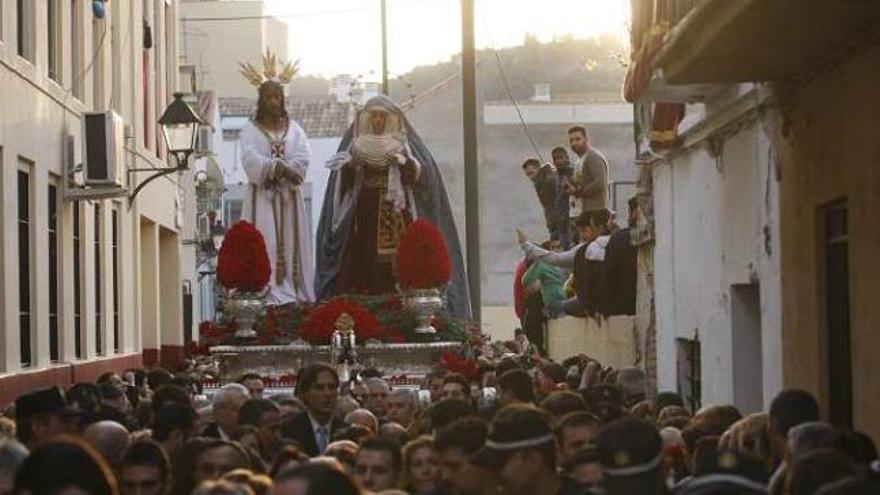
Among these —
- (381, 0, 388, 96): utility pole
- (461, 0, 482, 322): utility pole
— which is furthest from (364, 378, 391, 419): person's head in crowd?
(381, 0, 388, 96): utility pole

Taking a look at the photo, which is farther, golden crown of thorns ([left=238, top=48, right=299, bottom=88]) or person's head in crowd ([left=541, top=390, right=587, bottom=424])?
golden crown of thorns ([left=238, top=48, right=299, bottom=88])

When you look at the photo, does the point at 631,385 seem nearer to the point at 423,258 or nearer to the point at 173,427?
the point at 173,427

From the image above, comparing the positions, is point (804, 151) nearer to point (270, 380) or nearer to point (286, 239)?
point (270, 380)

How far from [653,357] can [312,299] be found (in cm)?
433

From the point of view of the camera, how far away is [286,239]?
2412 cm

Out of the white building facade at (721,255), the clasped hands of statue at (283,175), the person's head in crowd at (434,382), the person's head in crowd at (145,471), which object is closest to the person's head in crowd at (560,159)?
the clasped hands of statue at (283,175)

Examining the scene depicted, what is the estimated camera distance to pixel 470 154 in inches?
1087

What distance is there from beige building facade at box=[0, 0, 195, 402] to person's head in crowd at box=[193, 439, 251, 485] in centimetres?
1077

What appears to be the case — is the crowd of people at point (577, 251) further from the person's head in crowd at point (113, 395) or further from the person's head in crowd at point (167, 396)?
the person's head in crowd at point (167, 396)

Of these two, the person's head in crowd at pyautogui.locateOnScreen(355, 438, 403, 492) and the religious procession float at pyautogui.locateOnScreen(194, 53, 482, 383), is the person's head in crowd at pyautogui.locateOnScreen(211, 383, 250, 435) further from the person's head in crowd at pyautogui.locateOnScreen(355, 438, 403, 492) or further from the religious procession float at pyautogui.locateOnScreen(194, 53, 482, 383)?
the religious procession float at pyautogui.locateOnScreen(194, 53, 482, 383)

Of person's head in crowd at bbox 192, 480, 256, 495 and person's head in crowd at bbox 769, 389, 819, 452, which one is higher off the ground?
person's head in crowd at bbox 769, 389, 819, 452

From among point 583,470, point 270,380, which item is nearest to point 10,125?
point 270,380

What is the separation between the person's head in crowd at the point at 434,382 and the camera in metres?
16.5

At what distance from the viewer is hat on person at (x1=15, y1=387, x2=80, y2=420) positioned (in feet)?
38.6
